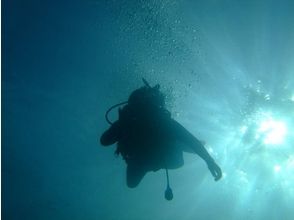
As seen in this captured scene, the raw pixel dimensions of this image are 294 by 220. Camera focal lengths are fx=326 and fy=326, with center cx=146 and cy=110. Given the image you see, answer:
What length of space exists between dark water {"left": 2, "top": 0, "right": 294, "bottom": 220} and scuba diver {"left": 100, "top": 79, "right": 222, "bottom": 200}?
10093 millimetres

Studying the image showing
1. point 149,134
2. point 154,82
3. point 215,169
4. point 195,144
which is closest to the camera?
point 215,169

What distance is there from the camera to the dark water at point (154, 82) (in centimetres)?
1501

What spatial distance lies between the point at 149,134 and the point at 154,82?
1246 cm

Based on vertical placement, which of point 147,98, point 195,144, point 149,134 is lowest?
point 195,144

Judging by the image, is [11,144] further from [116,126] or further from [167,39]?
[116,126]

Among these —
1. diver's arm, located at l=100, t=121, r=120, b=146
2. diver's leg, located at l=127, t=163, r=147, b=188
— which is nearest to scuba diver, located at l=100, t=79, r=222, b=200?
diver's arm, located at l=100, t=121, r=120, b=146

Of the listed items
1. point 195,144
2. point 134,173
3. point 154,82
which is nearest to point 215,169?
point 195,144

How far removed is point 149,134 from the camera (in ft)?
14.9

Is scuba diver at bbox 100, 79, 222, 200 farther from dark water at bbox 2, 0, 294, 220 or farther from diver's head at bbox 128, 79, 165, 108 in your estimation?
dark water at bbox 2, 0, 294, 220

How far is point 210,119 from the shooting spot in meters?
21.1

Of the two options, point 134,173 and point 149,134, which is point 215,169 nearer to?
point 149,134

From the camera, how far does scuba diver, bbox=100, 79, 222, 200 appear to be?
4.43 metres

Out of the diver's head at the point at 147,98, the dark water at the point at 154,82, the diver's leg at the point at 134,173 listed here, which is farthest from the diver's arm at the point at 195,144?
the dark water at the point at 154,82

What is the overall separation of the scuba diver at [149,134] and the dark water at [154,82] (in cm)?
1009
